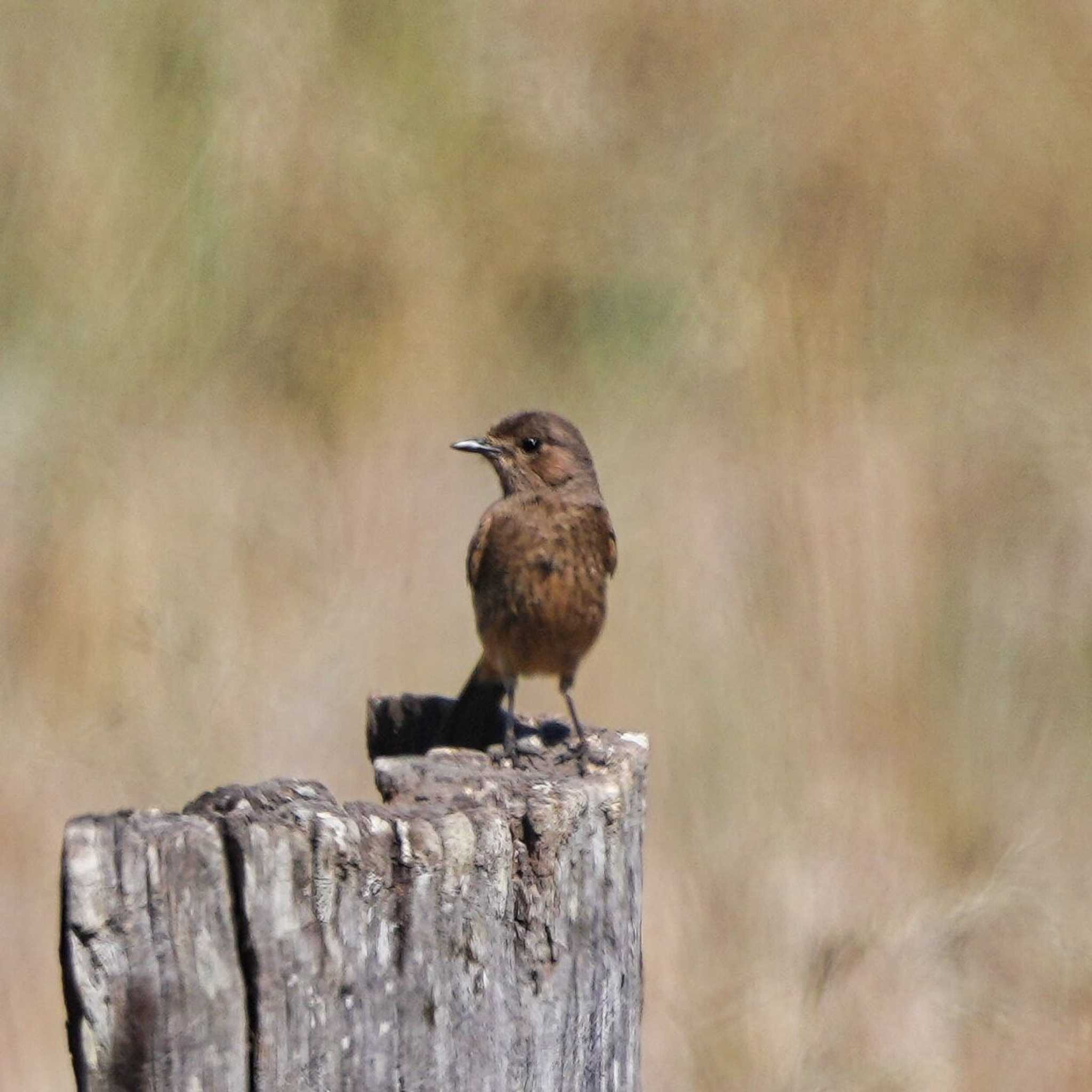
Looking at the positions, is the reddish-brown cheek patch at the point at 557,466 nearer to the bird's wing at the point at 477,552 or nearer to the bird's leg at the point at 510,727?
the bird's wing at the point at 477,552

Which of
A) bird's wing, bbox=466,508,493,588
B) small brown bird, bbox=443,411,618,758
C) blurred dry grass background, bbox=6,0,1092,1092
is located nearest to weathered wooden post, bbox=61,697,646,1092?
small brown bird, bbox=443,411,618,758

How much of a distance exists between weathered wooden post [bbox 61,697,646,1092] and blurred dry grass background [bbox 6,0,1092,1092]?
8.16 ft

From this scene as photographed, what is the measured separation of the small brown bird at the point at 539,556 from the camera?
499cm

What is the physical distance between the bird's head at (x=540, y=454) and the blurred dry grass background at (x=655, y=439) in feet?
3.41

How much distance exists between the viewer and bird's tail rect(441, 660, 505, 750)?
13.4 ft

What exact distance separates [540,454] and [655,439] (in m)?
1.58

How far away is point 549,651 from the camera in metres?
5.04

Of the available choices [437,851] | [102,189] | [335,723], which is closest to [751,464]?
[335,723]

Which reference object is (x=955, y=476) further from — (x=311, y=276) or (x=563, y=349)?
(x=311, y=276)

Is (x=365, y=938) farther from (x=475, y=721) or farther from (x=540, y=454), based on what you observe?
(x=540, y=454)

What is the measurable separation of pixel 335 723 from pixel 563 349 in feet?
6.44

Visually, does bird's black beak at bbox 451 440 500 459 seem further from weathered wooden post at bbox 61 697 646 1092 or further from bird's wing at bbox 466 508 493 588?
weathered wooden post at bbox 61 697 646 1092

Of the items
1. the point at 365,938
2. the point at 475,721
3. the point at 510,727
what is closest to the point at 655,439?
the point at 475,721

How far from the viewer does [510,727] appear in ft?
13.1
